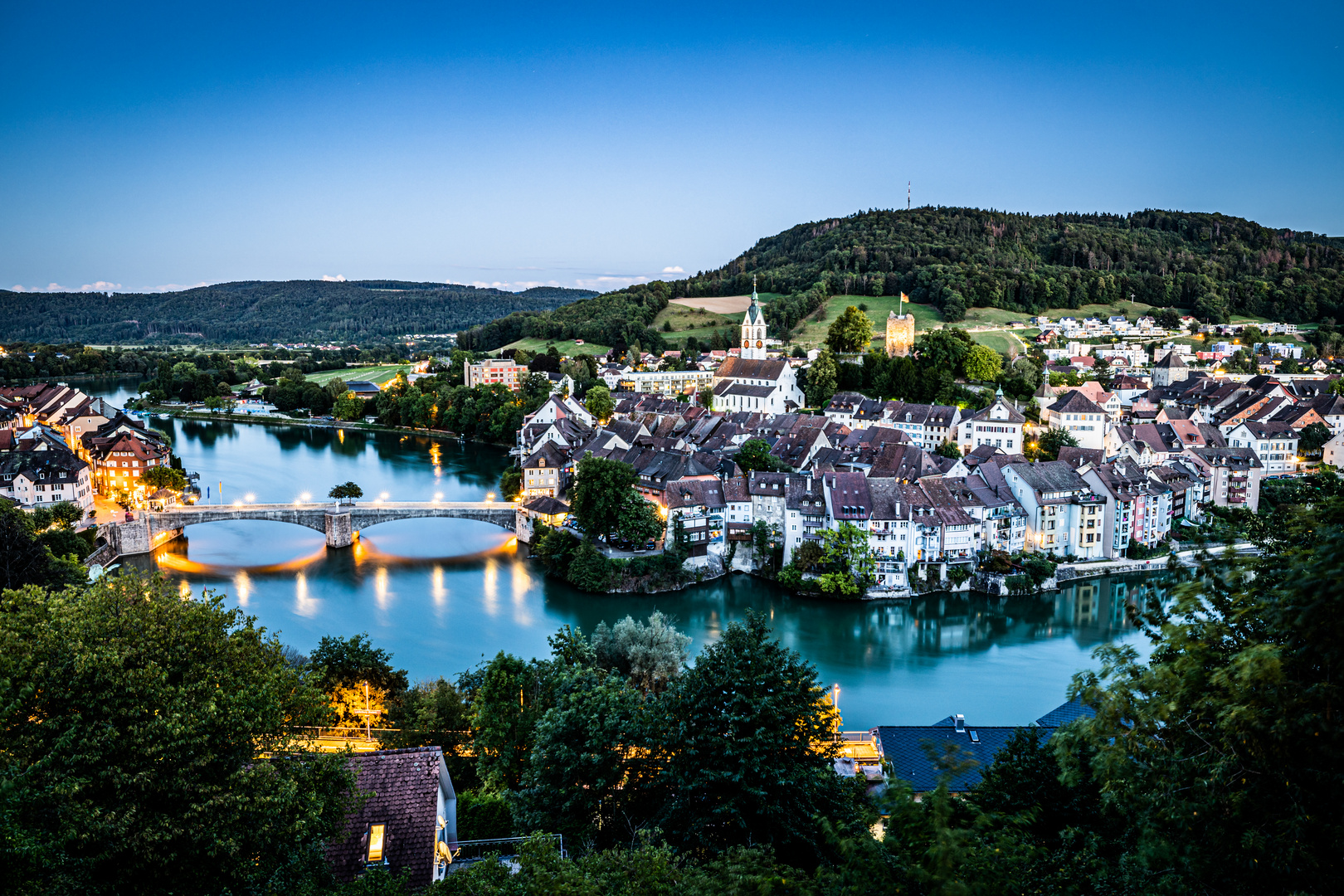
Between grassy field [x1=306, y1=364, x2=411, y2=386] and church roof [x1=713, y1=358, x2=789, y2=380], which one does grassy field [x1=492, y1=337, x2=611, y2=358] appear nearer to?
grassy field [x1=306, y1=364, x2=411, y2=386]

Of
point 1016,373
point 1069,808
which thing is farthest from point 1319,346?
point 1069,808

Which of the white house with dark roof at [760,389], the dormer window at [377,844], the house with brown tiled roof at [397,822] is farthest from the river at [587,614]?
the white house with dark roof at [760,389]

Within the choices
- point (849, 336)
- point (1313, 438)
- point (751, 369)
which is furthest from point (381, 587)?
point (1313, 438)

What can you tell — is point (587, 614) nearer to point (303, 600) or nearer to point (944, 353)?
Result: point (303, 600)

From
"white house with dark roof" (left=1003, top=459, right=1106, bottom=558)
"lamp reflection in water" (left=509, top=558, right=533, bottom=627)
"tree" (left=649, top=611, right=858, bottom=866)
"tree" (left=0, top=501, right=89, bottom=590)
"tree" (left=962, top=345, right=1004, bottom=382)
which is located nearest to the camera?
"tree" (left=649, top=611, right=858, bottom=866)

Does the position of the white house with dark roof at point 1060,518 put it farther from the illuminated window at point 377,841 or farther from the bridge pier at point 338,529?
the illuminated window at point 377,841

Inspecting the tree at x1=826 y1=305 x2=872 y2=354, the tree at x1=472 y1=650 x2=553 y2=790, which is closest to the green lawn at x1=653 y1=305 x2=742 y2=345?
the tree at x1=826 y1=305 x2=872 y2=354
